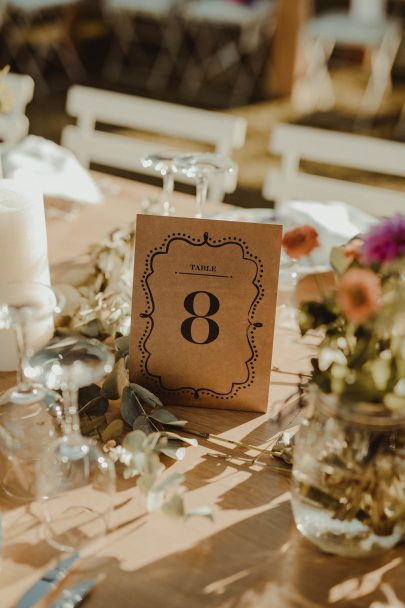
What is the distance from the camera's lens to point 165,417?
99 cm

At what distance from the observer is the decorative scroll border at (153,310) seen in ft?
3.22

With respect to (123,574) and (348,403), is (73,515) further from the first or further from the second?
(348,403)

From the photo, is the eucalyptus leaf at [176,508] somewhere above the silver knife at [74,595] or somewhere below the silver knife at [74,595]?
above

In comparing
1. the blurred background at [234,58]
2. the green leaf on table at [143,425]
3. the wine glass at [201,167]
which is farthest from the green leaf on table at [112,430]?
the blurred background at [234,58]

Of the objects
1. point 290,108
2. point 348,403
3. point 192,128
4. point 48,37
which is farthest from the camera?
point 48,37

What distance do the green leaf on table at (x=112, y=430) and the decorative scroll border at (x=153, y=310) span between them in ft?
0.32

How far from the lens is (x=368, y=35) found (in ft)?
16.3

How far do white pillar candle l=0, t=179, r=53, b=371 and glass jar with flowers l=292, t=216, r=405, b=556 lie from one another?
1.35 feet

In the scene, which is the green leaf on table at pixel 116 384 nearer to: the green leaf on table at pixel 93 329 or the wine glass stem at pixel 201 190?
the green leaf on table at pixel 93 329

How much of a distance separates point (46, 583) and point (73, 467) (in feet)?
0.46

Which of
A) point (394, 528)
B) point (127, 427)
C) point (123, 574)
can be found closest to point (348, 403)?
point (394, 528)

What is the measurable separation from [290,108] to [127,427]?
460cm

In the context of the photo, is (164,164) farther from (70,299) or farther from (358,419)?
(358,419)

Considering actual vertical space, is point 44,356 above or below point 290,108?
below
